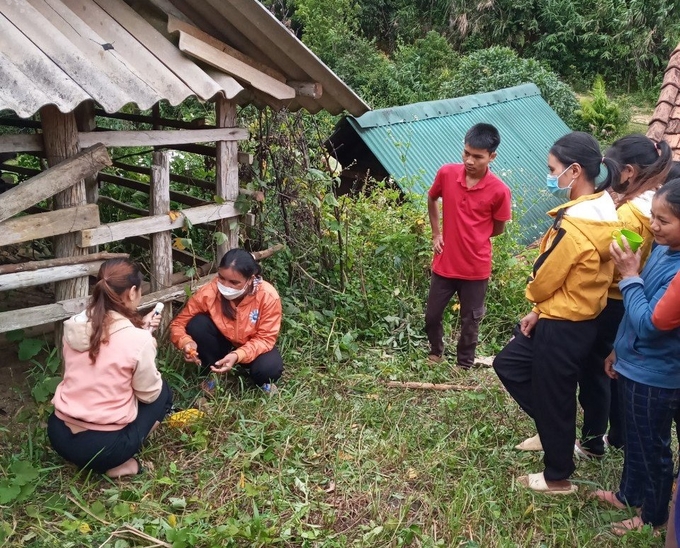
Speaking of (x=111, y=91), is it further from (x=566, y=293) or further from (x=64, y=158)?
(x=566, y=293)

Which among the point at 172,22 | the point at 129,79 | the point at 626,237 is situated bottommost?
the point at 626,237

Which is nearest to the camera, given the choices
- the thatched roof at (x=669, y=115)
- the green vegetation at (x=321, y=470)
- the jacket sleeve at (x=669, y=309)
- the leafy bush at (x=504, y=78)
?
the jacket sleeve at (x=669, y=309)

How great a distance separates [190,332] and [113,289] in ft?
3.61

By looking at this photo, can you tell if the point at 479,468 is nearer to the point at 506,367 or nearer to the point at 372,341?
the point at 506,367

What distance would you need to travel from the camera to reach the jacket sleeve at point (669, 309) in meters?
2.68

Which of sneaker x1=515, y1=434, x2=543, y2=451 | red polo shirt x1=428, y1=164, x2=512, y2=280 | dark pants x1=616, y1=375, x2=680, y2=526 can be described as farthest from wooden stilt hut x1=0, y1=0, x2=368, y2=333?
dark pants x1=616, y1=375, x2=680, y2=526

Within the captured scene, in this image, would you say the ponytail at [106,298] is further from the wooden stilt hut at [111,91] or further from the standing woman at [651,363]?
the standing woman at [651,363]

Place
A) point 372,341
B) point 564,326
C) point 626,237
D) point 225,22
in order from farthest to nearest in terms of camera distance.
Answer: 1. point 372,341
2. point 225,22
3. point 564,326
4. point 626,237

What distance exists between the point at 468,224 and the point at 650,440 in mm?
2025

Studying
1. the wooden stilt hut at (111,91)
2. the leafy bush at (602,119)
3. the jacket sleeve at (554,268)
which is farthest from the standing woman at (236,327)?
the leafy bush at (602,119)

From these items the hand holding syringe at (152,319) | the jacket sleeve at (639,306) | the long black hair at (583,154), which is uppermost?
the long black hair at (583,154)

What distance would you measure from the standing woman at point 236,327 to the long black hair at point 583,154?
1922 mm

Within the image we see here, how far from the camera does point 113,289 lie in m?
3.24

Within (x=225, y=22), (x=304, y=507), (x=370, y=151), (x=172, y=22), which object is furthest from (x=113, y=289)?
(x=370, y=151)
